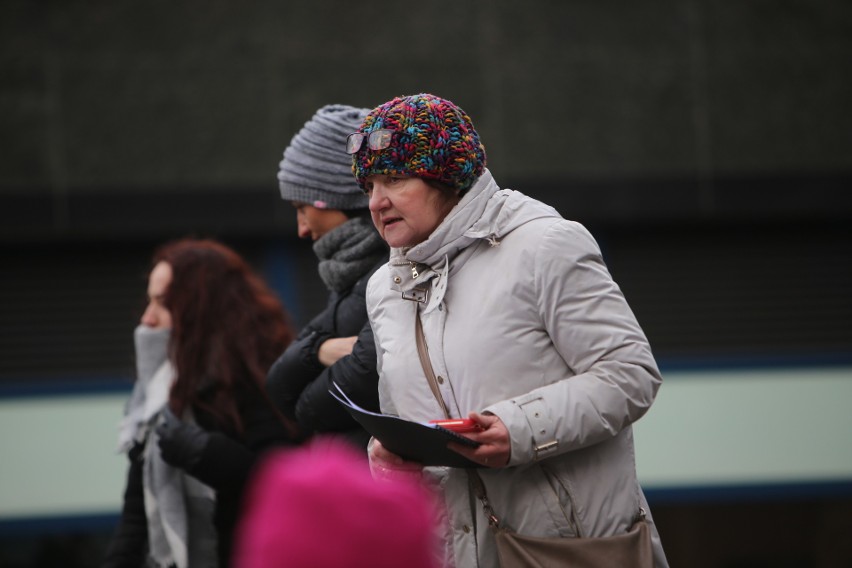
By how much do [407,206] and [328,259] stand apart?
3.17 feet

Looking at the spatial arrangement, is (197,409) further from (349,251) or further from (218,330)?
(349,251)

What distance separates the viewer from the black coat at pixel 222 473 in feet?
14.8

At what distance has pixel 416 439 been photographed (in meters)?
2.76

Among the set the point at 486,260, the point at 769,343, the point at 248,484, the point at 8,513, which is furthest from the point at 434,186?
the point at 769,343

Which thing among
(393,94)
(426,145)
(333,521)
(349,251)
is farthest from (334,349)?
(393,94)

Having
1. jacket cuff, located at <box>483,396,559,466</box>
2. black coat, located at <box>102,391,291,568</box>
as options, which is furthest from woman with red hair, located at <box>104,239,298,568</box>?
jacket cuff, located at <box>483,396,559,466</box>

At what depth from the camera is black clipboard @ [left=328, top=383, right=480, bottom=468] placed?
271 centimetres

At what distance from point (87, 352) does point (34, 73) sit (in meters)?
1.93

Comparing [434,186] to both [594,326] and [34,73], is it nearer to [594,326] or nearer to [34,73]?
[594,326]

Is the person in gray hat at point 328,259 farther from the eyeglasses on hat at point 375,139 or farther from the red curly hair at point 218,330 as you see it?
the eyeglasses on hat at point 375,139

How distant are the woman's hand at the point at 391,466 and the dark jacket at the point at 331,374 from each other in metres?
0.48

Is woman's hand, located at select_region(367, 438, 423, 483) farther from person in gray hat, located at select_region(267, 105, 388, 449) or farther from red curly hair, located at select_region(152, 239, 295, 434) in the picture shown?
red curly hair, located at select_region(152, 239, 295, 434)

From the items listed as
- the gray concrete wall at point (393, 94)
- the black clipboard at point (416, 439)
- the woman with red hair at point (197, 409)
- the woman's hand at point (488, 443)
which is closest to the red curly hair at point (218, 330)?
the woman with red hair at point (197, 409)

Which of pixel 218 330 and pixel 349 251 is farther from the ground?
pixel 349 251
